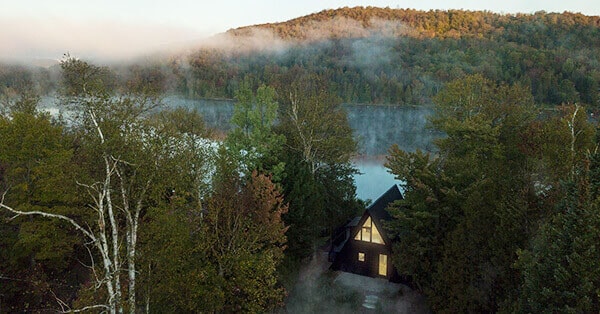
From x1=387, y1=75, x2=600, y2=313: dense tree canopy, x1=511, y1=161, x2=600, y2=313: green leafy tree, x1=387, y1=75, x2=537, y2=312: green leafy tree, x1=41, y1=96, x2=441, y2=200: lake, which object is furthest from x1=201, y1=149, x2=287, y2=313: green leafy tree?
x1=41, y1=96, x2=441, y2=200: lake

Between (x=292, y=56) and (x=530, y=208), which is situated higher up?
(x=292, y=56)

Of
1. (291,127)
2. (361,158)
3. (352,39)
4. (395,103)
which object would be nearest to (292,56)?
(352,39)

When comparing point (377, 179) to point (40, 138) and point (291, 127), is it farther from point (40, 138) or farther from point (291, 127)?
point (40, 138)

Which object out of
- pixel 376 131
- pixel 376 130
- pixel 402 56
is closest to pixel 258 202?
pixel 376 131

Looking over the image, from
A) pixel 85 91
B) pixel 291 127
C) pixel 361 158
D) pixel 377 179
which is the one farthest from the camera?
pixel 361 158

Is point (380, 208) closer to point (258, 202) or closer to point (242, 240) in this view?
point (258, 202)

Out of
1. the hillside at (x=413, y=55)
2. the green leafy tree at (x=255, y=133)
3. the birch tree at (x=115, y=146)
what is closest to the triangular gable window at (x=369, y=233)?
the green leafy tree at (x=255, y=133)
